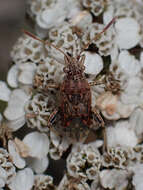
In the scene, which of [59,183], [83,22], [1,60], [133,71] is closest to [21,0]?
[1,60]

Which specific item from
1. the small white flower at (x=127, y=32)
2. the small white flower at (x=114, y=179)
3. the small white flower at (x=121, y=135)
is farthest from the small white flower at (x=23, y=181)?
the small white flower at (x=127, y=32)

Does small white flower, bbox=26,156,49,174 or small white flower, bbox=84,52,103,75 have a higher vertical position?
small white flower, bbox=84,52,103,75

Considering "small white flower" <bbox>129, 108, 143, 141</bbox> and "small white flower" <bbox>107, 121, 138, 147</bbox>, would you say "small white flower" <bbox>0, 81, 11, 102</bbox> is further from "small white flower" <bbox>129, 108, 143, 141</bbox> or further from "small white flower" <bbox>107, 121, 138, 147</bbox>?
"small white flower" <bbox>129, 108, 143, 141</bbox>

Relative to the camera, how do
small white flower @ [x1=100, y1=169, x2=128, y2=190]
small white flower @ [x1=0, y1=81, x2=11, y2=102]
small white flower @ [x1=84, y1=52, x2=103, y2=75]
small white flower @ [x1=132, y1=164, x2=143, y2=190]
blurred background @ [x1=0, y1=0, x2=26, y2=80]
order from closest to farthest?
small white flower @ [x1=132, y1=164, x2=143, y2=190]
small white flower @ [x1=100, y1=169, x2=128, y2=190]
small white flower @ [x1=84, y1=52, x2=103, y2=75]
small white flower @ [x1=0, y1=81, x2=11, y2=102]
blurred background @ [x1=0, y1=0, x2=26, y2=80]

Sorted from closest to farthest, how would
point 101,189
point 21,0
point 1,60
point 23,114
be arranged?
point 101,189 → point 23,114 → point 1,60 → point 21,0

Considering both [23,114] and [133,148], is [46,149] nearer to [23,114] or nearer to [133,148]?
[23,114]

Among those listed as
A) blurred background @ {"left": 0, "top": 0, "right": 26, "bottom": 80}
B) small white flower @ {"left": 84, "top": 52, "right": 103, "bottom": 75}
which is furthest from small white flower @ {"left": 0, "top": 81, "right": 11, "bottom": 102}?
blurred background @ {"left": 0, "top": 0, "right": 26, "bottom": 80}
